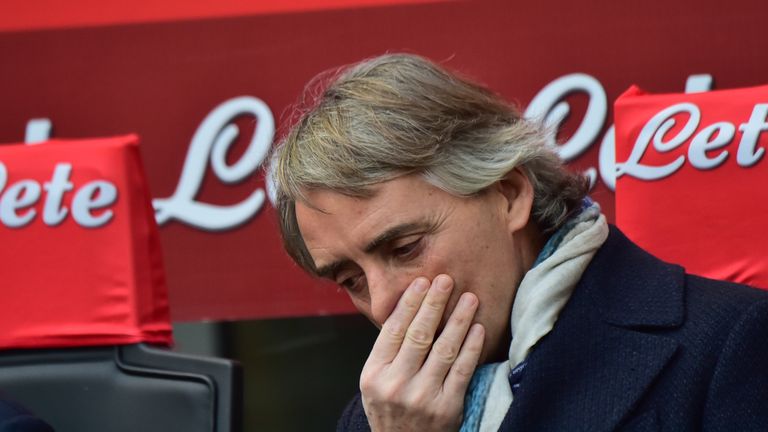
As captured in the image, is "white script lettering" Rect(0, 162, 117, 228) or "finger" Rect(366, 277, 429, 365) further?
"white script lettering" Rect(0, 162, 117, 228)

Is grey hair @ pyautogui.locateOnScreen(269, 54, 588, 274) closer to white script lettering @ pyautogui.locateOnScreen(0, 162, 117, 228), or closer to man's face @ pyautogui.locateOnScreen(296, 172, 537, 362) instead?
man's face @ pyautogui.locateOnScreen(296, 172, 537, 362)

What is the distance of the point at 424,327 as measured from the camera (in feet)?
5.36

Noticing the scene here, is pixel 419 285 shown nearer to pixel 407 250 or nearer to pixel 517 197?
pixel 407 250

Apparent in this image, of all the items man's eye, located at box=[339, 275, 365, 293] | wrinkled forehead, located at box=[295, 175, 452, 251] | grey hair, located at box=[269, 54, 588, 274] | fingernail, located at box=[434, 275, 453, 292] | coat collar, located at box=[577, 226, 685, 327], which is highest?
grey hair, located at box=[269, 54, 588, 274]

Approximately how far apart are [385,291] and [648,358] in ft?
1.16

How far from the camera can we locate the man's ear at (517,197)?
1.67 metres

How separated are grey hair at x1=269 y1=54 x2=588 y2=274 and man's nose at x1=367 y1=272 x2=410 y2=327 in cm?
12

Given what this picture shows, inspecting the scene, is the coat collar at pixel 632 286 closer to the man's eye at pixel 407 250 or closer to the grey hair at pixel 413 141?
the grey hair at pixel 413 141

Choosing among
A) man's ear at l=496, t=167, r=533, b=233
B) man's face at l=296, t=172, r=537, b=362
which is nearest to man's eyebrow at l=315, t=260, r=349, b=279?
man's face at l=296, t=172, r=537, b=362

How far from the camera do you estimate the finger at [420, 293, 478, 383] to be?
1.62 metres

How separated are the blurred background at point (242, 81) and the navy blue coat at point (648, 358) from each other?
1017 mm

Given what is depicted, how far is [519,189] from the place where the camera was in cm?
170

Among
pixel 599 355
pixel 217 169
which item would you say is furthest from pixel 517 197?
pixel 217 169

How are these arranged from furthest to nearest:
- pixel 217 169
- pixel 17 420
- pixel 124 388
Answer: pixel 217 169 → pixel 124 388 → pixel 17 420
